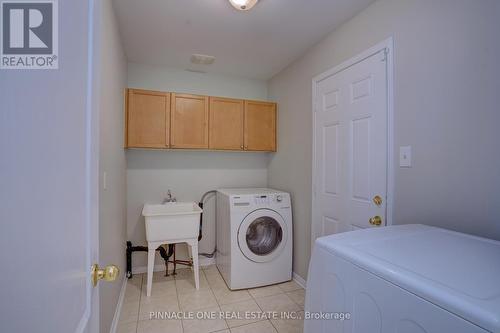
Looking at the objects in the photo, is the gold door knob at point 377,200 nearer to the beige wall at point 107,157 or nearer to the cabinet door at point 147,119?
the beige wall at point 107,157

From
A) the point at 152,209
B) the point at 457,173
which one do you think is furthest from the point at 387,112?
the point at 152,209

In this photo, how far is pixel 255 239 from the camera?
255cm

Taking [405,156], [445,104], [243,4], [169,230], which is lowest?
[169,230]

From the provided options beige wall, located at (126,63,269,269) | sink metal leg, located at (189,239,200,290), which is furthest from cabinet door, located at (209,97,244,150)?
sink metal leg, located at (189,239,200,290)

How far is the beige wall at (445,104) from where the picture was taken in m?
1.10

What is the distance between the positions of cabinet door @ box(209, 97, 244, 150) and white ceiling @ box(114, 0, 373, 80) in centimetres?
45

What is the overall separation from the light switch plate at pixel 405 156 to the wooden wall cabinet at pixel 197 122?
5.58 ft

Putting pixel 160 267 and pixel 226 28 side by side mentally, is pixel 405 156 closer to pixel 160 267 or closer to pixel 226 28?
pixel 226 28

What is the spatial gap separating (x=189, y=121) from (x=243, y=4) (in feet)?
4.54

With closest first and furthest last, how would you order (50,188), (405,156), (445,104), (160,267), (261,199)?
(50,188) < (445,104) < (405,156) < (261,199) < (160,267)

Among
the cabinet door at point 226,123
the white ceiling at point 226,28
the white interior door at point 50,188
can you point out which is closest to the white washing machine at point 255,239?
the cabinet door at point 226,123

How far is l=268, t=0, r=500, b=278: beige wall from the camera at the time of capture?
110 cm

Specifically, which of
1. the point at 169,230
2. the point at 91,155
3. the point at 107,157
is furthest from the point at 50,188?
the point at 169,230

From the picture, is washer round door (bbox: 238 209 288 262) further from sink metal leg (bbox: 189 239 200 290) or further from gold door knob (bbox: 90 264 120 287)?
gold door knob (bbox: 90 264 120 287)
